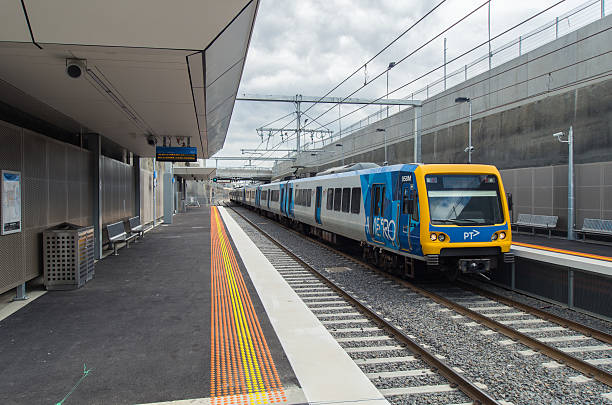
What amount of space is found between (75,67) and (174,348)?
3998mm

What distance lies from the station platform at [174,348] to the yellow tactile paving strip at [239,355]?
1cm

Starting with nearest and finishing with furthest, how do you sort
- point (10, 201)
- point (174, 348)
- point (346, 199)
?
point (174, 348) → point (10, 201) → point (346, 199)

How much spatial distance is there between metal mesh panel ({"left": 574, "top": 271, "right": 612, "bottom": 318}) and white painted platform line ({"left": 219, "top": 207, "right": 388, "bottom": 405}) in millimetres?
4437

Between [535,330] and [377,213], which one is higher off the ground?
[377,213]

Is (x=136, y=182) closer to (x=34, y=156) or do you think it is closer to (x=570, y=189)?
(x=34, y=156)

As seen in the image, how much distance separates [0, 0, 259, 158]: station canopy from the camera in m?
4.32

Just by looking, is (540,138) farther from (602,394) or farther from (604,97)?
(602,394)

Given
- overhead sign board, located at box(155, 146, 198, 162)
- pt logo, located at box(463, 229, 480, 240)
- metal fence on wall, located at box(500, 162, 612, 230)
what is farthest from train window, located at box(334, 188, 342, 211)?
metal fence on wall, located at box(500, 162, 612, 230)

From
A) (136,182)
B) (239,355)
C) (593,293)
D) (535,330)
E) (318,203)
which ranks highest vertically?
(136,182)

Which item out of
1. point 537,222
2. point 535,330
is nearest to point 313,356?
point 535,330

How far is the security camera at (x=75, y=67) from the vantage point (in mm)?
5594

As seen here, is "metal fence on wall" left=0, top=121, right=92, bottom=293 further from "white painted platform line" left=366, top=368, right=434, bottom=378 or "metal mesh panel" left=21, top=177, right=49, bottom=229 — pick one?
"white painted platform line" left=366, top=368, right=434, bottom=378

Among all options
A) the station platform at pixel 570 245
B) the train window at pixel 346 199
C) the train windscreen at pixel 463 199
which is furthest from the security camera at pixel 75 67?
the station platform at pixel 570 245

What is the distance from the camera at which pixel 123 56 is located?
216 inches
